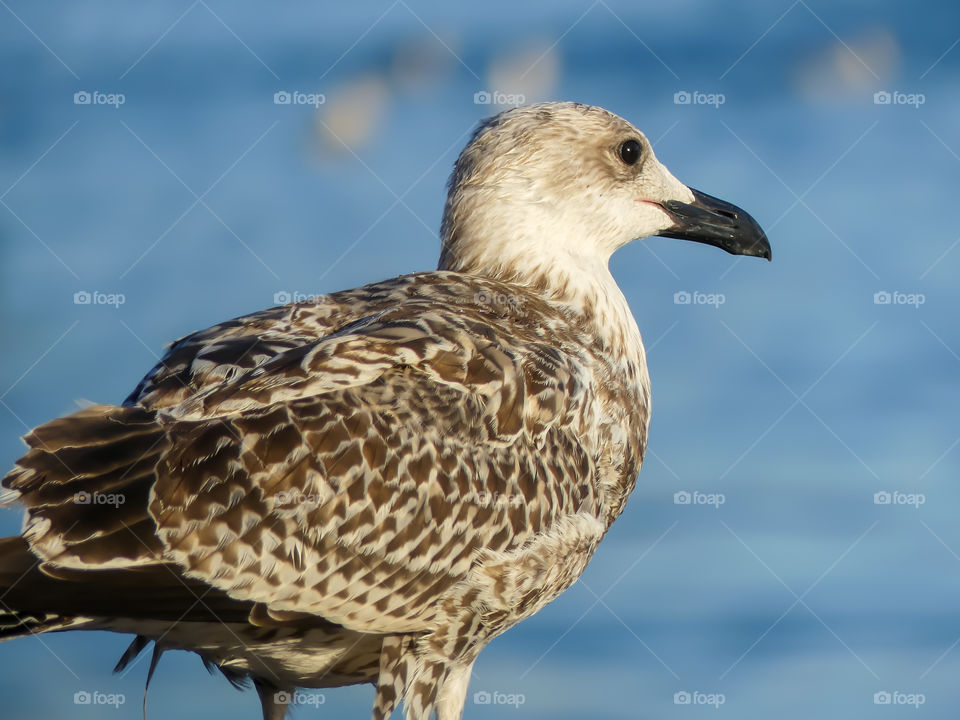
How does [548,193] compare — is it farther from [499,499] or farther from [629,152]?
[499,499]

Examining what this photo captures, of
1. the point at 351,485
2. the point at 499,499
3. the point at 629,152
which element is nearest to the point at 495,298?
the point at 499,499

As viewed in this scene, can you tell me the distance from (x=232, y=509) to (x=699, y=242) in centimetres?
402

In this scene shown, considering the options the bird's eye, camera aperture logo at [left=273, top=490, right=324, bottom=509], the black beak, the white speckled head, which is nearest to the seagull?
camera aperture logo at [left=273, top=490, right=324, bottom=509]

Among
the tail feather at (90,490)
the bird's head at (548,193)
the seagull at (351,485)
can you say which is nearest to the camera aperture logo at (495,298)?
the seagull at (351,485)

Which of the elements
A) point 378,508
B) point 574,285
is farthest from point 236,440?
point 574,285

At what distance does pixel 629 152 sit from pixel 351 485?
3219mm

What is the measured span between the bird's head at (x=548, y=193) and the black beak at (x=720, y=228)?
0.62ft

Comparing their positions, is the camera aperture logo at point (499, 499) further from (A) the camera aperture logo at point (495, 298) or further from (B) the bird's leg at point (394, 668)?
(A) the camera aperture logo at point (495, 298)

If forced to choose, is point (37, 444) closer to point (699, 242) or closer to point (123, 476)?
point (123, 476)

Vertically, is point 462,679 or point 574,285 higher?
point 574,285

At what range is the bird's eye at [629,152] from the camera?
8805 millimetres

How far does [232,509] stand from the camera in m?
6.29

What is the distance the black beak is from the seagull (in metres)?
0.98

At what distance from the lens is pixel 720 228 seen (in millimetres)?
9180
